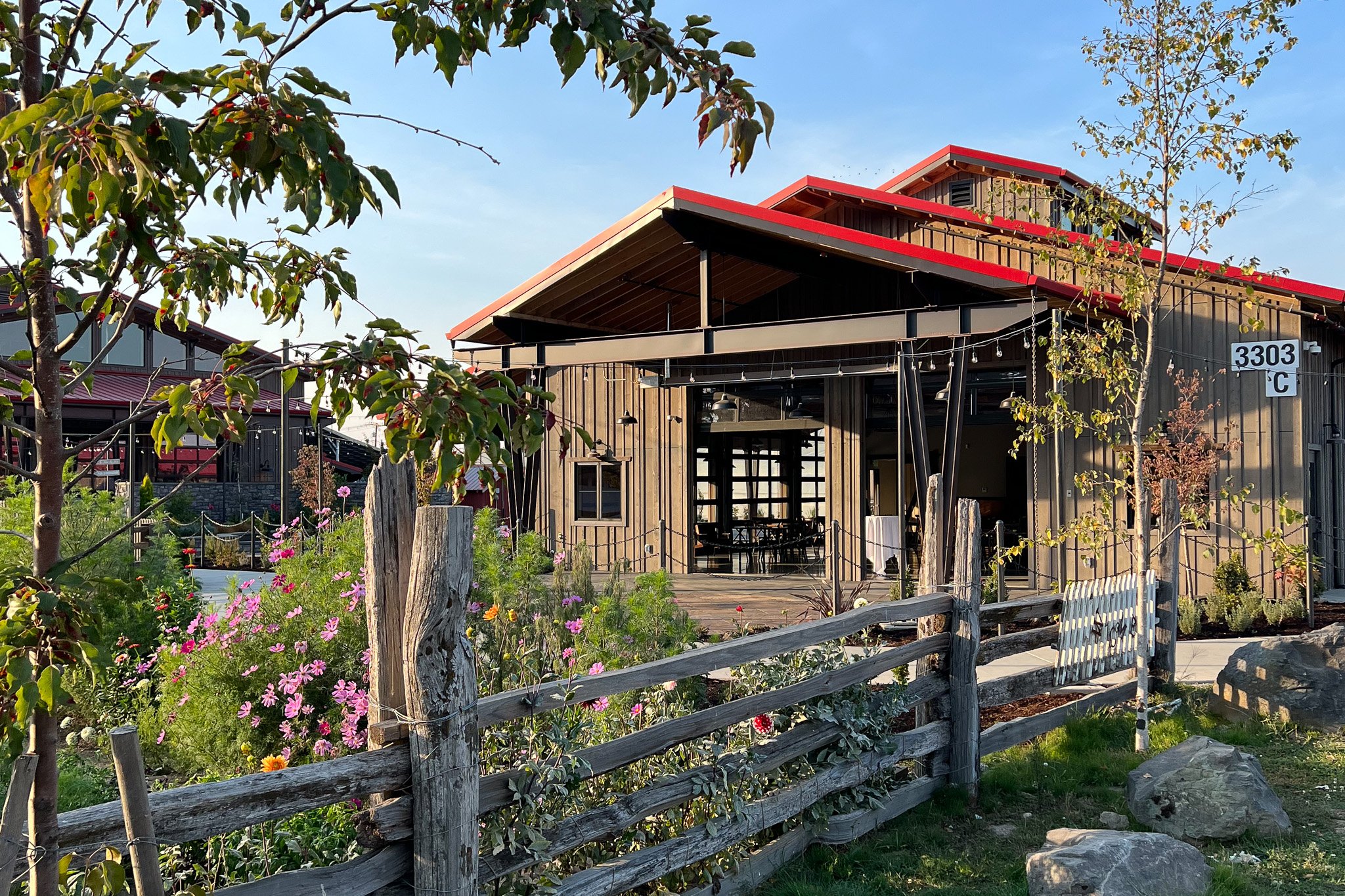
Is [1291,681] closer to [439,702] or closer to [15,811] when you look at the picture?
[439,702]

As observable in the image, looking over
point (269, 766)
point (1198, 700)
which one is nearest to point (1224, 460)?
point (1198, 700)

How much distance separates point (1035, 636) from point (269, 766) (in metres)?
5.71

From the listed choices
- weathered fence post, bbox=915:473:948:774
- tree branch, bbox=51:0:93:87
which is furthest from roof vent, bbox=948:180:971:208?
tree branch, bbox=51:0:93:87

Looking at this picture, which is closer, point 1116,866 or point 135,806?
point 135,806

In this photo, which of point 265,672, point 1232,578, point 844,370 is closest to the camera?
point 265,672

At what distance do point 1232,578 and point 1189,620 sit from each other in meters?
1.61

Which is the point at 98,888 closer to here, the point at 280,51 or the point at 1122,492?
A: the point at 280,51

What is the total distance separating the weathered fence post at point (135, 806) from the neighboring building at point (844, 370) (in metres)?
9.10

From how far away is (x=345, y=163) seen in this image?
212 cm

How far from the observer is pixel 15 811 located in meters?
2.22

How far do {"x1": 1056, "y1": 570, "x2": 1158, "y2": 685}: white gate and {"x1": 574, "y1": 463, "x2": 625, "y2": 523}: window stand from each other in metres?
11.5

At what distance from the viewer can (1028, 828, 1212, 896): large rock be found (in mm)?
A: 4395

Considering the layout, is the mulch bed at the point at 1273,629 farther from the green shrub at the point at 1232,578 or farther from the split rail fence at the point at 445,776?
the split rail fence at the point at 445,776

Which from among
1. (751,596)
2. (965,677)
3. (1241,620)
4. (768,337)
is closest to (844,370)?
(768,337)
